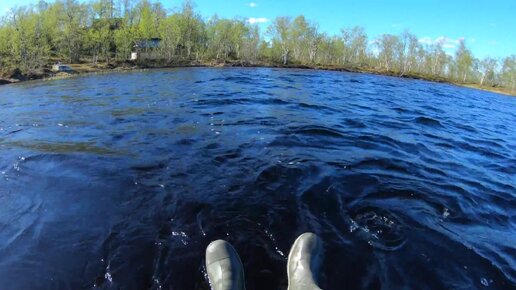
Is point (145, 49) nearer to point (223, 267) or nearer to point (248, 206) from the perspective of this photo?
point (248, 206)

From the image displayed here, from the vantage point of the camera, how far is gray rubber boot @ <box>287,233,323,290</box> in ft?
11.9

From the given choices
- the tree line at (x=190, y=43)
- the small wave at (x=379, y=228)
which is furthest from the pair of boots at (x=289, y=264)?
the tree line at (x=190, y=43)

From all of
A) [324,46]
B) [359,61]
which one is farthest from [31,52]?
[359,61]

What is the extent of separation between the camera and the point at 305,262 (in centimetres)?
395

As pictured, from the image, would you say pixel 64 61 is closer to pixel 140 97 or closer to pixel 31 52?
pixel 31 52

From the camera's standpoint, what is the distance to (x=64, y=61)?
62.0 m

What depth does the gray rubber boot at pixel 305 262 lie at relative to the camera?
3.64 meters

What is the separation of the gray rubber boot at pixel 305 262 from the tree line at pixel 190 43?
49.3 m

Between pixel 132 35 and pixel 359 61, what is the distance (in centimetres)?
6710

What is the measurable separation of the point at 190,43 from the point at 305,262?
81839 mm

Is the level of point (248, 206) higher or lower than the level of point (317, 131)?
lower

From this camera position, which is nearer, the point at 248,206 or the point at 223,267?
the point at 223,267

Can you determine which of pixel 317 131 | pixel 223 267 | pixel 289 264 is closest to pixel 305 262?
pixel 289 264

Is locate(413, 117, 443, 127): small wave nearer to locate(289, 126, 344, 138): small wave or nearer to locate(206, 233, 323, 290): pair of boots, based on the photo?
locate(289, 126, 344, 138): small wave
